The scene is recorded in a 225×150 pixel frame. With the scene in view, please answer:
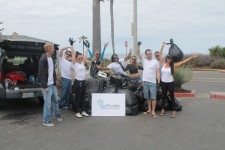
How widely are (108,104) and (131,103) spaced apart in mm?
592

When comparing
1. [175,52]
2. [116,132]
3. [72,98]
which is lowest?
[116,132]

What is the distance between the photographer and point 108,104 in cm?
904

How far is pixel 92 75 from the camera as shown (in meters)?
10.0

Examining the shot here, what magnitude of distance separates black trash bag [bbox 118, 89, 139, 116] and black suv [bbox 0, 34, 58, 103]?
7.83ft

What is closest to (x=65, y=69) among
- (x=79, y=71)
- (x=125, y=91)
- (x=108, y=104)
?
(x=79, y=71)

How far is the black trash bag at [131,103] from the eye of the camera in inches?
351

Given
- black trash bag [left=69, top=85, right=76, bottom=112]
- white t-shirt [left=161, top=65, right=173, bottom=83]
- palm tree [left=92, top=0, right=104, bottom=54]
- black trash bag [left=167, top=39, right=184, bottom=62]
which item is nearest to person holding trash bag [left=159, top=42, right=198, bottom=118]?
white t-shirt [left=161, top=65, right=173, bottom=83]

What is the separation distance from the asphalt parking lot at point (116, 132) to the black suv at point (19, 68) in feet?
1.97

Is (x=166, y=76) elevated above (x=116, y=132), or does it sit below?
above

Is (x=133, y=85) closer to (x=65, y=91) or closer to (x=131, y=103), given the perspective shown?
(x=131, y=103)

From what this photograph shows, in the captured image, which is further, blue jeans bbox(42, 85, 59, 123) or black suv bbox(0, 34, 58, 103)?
black suv bbox(0, 34, 58, 103)

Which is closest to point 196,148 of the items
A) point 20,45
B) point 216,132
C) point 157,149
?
point 157,149

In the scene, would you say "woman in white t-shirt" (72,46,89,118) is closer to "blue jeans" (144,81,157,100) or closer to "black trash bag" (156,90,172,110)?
"blue jeans" (144,81,157,100)

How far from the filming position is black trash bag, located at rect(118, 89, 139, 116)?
8923 mm
